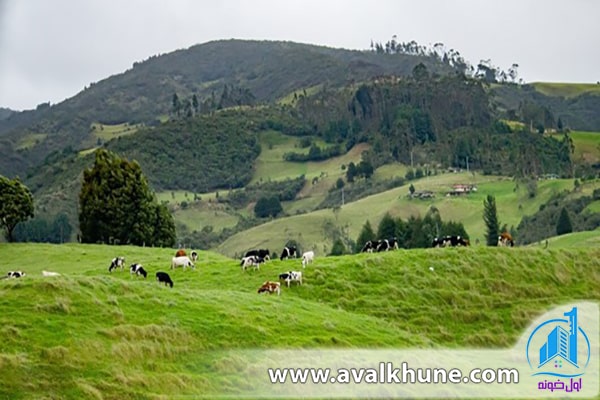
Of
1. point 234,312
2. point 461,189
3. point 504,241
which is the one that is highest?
point 461,189

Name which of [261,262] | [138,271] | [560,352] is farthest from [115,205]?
[560,352]

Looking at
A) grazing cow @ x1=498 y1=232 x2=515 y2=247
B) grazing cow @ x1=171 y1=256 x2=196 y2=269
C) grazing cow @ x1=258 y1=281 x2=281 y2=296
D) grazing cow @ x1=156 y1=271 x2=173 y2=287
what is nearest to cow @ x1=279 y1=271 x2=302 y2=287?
grazing cow @ x1=258 y1=281 x2=281 y2=296

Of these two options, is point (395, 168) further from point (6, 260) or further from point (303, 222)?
point (6, 260)

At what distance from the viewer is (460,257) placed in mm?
41469

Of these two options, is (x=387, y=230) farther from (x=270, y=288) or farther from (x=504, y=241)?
(x=270, y=288)

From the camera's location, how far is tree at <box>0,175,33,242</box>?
59312mm

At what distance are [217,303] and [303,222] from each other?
4692 inches

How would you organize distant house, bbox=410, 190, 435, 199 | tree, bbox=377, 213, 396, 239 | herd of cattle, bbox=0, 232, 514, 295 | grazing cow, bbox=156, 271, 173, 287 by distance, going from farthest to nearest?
distant house, bbox=410, 190, 435, 199, tree, bbox=377, 213, 396, 239, herd of cattle, bbox=0, 232, 514, 295, grazing cow, bbox=156, 271, 173, 287

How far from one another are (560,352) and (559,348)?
12.6 inches

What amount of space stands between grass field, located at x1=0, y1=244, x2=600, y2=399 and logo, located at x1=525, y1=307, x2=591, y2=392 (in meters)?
1.07

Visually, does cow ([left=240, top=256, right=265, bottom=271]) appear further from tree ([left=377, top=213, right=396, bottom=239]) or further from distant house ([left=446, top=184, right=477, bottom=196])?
distant house ([left=446, top=184, right=477, bottom=196])

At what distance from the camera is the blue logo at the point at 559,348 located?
30525mm

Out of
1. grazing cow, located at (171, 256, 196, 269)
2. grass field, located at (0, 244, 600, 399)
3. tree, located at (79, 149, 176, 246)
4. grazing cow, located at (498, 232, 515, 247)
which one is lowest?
grass field, located at (0, 244, 600, 399)

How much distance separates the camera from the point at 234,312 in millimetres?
28141
